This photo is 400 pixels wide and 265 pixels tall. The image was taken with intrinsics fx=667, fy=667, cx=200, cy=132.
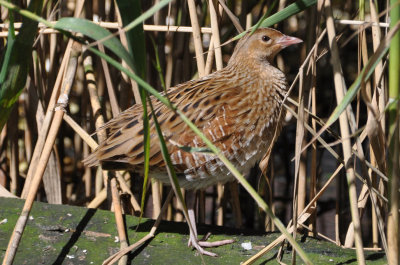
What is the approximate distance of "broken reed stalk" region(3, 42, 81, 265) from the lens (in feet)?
8.13

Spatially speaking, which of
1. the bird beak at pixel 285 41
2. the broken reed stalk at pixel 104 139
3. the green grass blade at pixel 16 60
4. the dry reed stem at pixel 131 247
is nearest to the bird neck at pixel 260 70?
the bird beak at pixel 285 41

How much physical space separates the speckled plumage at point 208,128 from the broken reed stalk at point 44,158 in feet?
0.70

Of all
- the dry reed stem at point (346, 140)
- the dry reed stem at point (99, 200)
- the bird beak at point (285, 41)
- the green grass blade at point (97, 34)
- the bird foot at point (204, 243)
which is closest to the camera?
the green grass blade at point (97, 34)

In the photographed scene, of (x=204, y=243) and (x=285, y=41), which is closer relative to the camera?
(x=204, y=243)

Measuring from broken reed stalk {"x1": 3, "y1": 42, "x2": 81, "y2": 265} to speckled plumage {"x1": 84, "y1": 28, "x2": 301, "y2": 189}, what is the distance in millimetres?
214

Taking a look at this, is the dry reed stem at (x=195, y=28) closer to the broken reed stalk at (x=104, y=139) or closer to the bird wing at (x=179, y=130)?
the bird wing at (x=179, y=130)

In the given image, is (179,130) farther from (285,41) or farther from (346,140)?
(346,140)

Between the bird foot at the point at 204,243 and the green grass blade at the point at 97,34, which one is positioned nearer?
the green grass blade at the point at 97,34

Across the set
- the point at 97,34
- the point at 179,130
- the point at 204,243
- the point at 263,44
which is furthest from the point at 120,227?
the point at 97,34

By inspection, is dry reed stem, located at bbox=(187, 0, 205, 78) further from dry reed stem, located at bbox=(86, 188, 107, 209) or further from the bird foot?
dry reed stem, located at bbox=(86, 188, 107, 209)

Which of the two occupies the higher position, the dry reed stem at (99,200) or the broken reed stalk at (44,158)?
the broken reed stalk at (44,158)

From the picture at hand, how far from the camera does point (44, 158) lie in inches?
107

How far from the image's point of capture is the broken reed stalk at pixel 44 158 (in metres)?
2.48

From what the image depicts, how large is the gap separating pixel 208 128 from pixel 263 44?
22.7 inches
